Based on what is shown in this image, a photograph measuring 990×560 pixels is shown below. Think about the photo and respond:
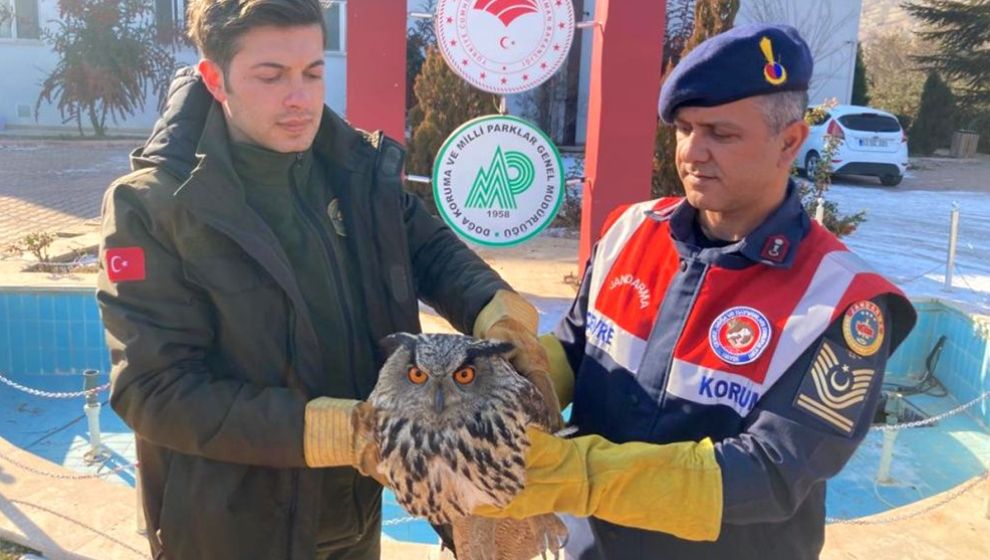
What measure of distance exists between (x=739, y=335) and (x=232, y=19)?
1.16 meters

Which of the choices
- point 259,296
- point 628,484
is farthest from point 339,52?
point 628,484

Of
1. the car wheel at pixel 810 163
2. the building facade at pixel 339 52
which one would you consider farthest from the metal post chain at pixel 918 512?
the building facade at pixel 339 52

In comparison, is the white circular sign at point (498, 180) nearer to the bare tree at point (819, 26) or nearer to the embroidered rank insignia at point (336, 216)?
the embroidered rank insignia at point (336, 216)

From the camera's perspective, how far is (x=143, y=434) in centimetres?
167

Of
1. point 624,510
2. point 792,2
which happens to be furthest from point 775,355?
point 792,2

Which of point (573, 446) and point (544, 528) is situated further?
point (544, 528)

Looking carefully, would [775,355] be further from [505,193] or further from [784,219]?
[505,193]

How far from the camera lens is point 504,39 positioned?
5.73m

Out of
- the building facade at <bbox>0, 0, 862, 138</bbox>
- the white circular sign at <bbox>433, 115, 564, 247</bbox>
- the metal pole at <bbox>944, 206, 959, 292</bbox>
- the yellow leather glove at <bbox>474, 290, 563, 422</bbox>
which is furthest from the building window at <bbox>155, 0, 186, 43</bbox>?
the yellow leather glove at <bbox>474, 290, 563, 422</bbox>

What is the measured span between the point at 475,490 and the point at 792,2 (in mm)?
18997

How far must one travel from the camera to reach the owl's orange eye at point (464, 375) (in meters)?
1.62

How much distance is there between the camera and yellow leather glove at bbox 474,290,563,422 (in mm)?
1824

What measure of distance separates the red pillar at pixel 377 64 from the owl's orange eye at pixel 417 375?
4.64m

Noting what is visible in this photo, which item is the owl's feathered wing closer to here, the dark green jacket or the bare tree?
the dark green jacket
